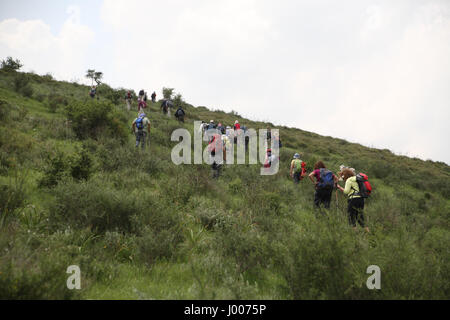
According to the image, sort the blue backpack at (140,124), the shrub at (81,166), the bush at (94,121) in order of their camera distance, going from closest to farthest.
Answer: the shrub at (81,166)
the blue backpack at (140,124)
the bush at (94,121)

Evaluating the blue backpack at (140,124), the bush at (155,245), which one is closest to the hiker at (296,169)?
the blue backpack at (140,124)

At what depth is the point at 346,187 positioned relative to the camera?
7426mm

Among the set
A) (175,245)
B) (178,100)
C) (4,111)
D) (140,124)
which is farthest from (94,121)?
(178,100)

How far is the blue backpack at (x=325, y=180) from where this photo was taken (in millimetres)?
8469

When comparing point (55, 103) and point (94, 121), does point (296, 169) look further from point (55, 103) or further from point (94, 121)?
point (55, 103)

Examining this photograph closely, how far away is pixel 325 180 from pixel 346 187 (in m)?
1.10

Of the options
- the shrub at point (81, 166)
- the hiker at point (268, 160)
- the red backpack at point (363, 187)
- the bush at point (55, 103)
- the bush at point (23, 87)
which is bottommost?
the red backpack at point (363, 187)

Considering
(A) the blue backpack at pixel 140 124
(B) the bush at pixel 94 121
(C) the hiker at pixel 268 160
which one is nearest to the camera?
(A) the blue backpack at pixel 140 124

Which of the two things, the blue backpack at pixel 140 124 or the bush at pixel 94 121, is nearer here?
the blue backpack at pixel 140 124

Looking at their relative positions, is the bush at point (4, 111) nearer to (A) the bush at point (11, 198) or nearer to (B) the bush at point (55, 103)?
(B) the bush at point (55, 103)

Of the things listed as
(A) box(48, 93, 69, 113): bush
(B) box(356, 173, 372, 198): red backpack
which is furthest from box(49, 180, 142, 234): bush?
(A) box(48, 93, 69, 113): bush

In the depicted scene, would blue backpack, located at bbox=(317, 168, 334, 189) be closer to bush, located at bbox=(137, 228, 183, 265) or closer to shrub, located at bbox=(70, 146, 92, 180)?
bush, located at bbox=(137, 228, 183, 265)

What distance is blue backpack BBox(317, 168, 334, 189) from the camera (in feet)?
27.8
